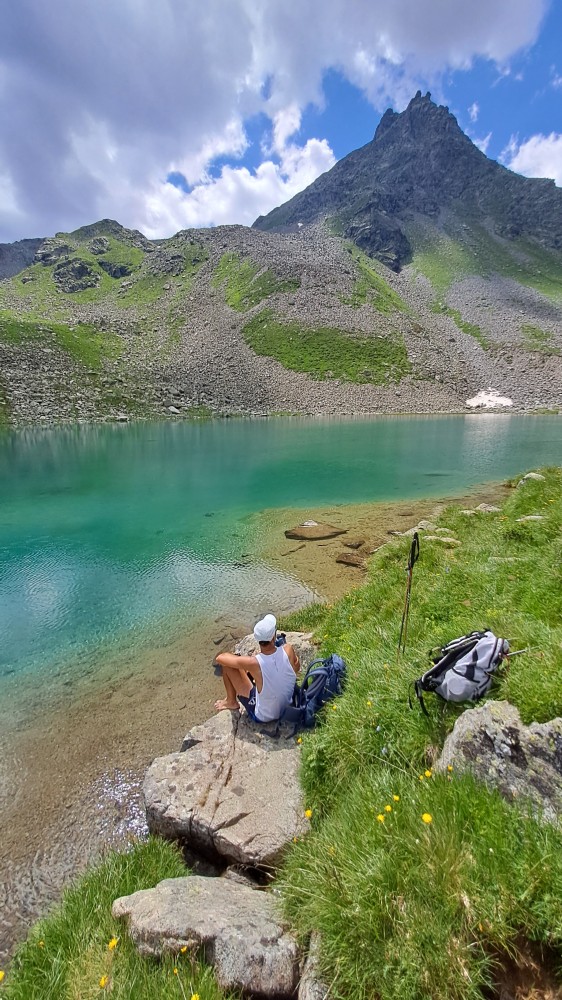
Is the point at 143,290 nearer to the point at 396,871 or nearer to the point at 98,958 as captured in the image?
the point at 98,958

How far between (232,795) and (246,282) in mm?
175244

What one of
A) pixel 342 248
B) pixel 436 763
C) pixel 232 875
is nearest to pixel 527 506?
pixel 436 763

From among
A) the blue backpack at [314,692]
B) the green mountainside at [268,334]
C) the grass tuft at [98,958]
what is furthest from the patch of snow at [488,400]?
the grass tuft at [98,958]

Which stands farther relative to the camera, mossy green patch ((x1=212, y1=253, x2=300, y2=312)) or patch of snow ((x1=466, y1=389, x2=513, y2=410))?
mossy green patch ((x1=212, y1=253, x2=300, y2=312))

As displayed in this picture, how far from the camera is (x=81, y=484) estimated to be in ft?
118

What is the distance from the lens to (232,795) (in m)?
6.01

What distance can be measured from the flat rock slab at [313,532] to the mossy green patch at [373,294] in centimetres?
14073

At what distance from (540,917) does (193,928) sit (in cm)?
275

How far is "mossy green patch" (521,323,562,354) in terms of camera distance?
129738 mm

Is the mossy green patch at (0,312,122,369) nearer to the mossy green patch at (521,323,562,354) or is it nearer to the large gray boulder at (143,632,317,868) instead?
the large gray boulder at (143,632,317,868)

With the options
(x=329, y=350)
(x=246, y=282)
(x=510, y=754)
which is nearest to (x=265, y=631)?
(x=510, y=754)

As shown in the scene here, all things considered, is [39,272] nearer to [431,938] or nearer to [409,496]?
[409,496]

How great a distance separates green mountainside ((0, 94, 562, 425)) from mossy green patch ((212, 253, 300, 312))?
0.68 meters

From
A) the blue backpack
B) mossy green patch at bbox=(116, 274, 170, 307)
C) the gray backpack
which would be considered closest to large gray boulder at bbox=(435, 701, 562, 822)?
the gray backpack
